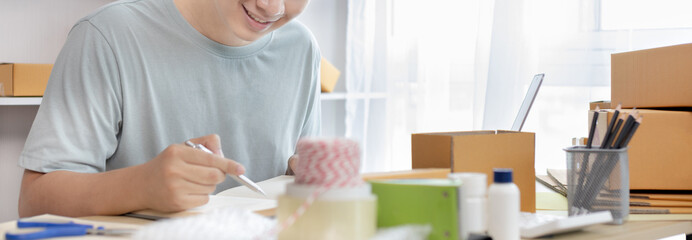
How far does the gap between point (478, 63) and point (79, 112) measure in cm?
153

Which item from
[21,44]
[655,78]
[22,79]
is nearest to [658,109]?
[655,78]

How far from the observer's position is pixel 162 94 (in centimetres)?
130

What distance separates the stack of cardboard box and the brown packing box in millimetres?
205

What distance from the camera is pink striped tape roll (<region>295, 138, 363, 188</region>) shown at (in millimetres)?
587

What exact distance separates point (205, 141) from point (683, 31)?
151 cm

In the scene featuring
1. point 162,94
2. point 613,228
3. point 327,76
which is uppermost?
point 327,76

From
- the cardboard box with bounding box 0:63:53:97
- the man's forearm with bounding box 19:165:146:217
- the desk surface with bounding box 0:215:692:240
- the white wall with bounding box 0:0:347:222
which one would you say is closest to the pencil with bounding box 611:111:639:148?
the desk surface with bounding box 0:215:692:240

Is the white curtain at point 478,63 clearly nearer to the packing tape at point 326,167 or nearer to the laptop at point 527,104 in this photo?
the laptop at point 527,104

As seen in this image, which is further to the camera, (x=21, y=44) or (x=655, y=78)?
(x=21, y=44)

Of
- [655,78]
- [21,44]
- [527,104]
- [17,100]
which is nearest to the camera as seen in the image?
[527,104]

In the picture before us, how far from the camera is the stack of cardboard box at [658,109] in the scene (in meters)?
1.13

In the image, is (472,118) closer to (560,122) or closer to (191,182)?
(560,122)

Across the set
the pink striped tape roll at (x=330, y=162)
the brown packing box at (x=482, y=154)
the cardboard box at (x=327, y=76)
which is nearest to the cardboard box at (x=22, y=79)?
the cardboard box at (x=327, y=76)

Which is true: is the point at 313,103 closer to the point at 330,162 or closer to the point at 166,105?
the point at 166,105
